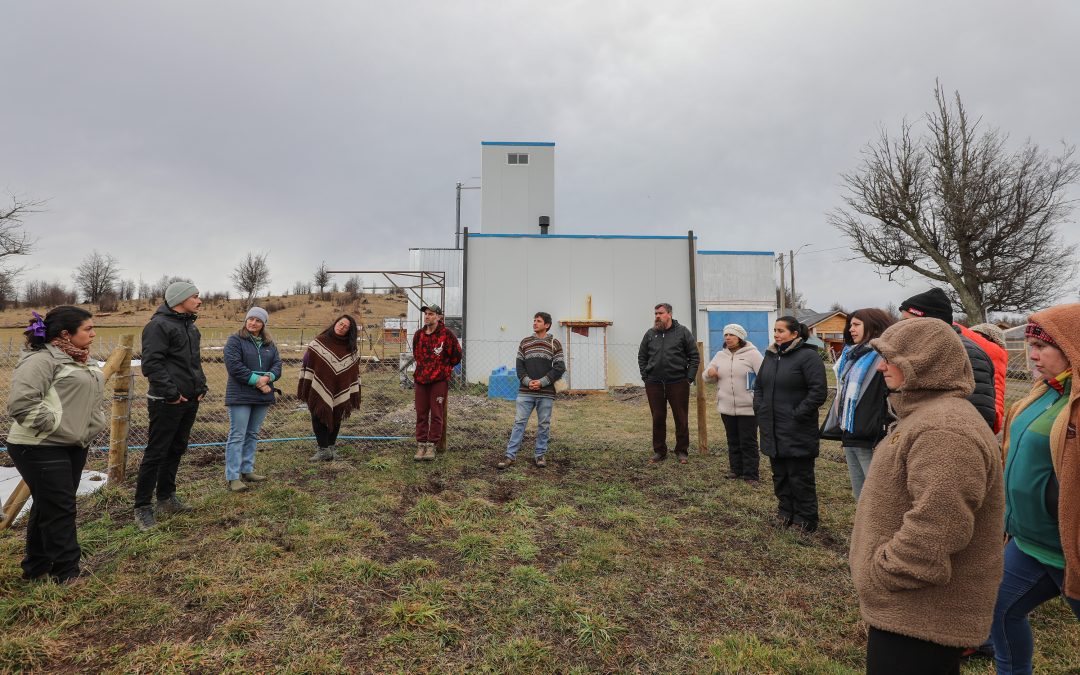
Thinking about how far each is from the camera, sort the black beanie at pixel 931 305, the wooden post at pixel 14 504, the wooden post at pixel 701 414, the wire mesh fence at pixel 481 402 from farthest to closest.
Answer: the wire mesh fence at pixel 481 402
the wooden post at pixel 701 414
the wooden post at pixel 14 504
the black beanie at pixel 931 305

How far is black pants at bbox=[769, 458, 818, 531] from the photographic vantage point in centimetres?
415

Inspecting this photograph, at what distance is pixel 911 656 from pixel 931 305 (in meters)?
2.49

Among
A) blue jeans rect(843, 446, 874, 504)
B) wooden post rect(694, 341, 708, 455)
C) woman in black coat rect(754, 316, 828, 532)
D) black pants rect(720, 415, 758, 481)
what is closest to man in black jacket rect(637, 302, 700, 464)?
wooden post rect(694, 341, 708, 455)

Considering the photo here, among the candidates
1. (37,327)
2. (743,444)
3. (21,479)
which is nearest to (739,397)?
(743,444)

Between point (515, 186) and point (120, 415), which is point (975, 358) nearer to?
point (120, 415)

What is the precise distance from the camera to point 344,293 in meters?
63.3

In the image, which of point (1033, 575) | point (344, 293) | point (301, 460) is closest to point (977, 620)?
point (1033, 575)

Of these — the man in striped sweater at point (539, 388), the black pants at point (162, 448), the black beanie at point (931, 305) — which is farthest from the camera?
the man in striped sweater at point (539, 388)

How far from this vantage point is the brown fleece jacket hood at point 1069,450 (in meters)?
1.80

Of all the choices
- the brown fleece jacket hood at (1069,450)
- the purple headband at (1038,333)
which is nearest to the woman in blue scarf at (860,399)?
the purple headband at (1038,333)

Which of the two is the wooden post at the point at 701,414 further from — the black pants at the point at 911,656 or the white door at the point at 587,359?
the white door at the point at 587,359

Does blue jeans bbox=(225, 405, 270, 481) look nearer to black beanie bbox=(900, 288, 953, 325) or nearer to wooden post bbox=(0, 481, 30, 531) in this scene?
wooden post bbox=(0, 481, 30, 531)

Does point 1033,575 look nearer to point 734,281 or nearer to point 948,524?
point 948,524

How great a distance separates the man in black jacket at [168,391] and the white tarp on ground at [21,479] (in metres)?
1.10
